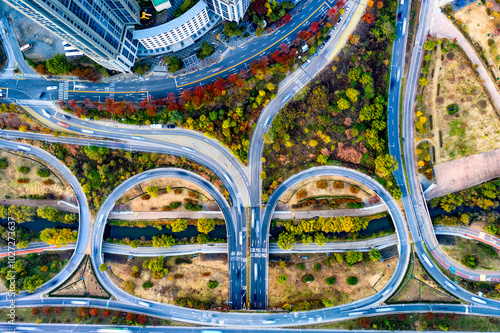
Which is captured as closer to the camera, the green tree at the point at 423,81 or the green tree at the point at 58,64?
the green tree at the point at 58,64

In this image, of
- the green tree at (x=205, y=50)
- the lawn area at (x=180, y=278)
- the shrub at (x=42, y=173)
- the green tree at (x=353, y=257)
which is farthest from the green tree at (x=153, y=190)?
the green tree at (x=353, y=257)

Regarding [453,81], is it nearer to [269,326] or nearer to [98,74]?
[269,326]

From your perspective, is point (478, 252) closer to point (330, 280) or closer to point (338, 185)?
point (330, 280)

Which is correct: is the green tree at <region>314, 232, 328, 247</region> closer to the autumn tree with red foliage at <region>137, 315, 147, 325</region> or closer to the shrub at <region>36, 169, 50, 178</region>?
the autumn tree with red foliage at <region>137, 315, 147, 325</region>

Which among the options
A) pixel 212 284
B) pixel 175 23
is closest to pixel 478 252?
pixel 212 284

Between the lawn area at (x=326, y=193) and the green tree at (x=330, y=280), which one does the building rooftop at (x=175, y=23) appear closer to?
the lawn area at (x=326, y=193)

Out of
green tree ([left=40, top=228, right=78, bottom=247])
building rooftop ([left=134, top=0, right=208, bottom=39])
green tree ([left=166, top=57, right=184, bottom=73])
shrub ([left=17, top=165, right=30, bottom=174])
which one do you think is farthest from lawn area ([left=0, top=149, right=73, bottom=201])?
building rooftop ([left=134, top=0, right=208, bottom=39])

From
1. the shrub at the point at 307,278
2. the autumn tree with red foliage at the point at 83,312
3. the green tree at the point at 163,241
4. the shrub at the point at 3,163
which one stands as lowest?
the autumn tree with red foliage at the point at 83,312
